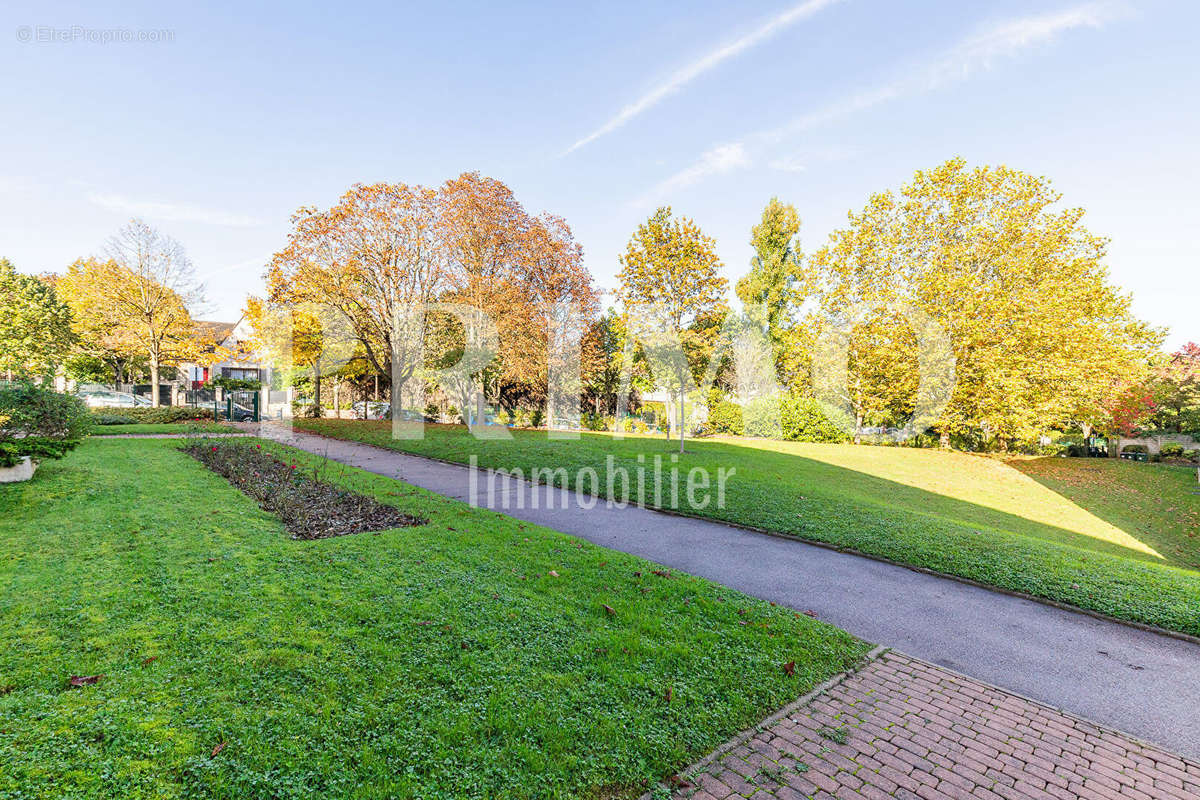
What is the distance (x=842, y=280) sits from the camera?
2039cm

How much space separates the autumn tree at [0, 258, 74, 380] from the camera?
21.8 meters

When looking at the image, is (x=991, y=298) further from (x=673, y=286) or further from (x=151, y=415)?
(x=151, y=415)

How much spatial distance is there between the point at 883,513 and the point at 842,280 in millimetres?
15056

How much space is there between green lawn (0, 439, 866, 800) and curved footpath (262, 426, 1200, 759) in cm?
88

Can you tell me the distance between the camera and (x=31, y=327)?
22484mm

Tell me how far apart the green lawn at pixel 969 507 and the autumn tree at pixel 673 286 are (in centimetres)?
408

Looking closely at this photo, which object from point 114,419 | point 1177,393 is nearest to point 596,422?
point 114,419

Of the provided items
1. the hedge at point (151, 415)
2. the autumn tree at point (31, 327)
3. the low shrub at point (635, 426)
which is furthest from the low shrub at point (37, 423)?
the autumn tree at point (31, 327)

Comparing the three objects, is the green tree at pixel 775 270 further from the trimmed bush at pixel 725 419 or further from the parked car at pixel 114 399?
the parked car at pixel 114 399

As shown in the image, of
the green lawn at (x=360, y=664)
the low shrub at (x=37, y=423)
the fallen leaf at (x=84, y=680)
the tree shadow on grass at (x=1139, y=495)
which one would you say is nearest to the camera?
the green lawn at (x=360, y=664)

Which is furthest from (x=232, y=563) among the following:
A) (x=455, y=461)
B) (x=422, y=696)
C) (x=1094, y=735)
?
(x=455, y=461)

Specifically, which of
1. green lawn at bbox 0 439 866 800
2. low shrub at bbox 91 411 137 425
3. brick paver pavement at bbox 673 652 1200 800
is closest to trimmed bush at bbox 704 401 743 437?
green lawn at bbox 0 439 866 800

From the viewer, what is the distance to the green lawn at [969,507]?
18.3 feet

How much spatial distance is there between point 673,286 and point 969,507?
11.1 metres
